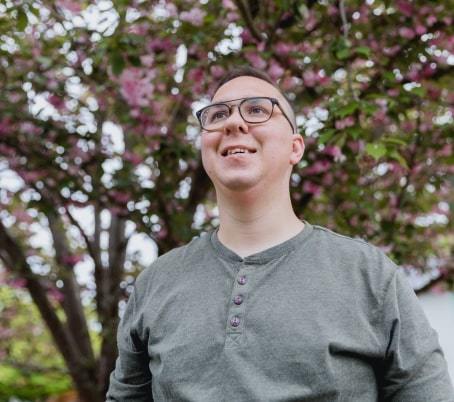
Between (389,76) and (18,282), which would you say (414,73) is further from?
(18,282)

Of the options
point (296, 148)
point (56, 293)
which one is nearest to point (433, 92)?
point (296, 148)

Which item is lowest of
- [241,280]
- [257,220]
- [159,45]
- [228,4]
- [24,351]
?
[24,351]

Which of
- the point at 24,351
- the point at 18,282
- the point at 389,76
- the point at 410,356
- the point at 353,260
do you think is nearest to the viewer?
the point at 410,356

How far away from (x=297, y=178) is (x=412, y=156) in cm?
60

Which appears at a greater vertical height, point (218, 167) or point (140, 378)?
point (218, 167)

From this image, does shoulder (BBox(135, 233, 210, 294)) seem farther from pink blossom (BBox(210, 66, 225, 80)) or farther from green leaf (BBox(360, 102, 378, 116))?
pink blossom (BBox(210, 66, 225, 80))

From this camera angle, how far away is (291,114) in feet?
5.41

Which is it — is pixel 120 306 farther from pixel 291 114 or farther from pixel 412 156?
pixel 291 114

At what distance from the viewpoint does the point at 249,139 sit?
153 cm

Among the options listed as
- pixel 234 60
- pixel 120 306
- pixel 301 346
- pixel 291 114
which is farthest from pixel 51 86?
pixel 301 346

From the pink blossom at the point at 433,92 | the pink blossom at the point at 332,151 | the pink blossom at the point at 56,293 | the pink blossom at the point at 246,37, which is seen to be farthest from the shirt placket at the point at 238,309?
the pink blossom at the point at 56,293

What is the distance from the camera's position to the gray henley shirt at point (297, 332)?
131cm

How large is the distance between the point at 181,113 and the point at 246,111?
2.55 m

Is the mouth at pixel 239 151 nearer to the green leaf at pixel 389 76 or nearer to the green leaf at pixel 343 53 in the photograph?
the green leaf at pixel 343 53
